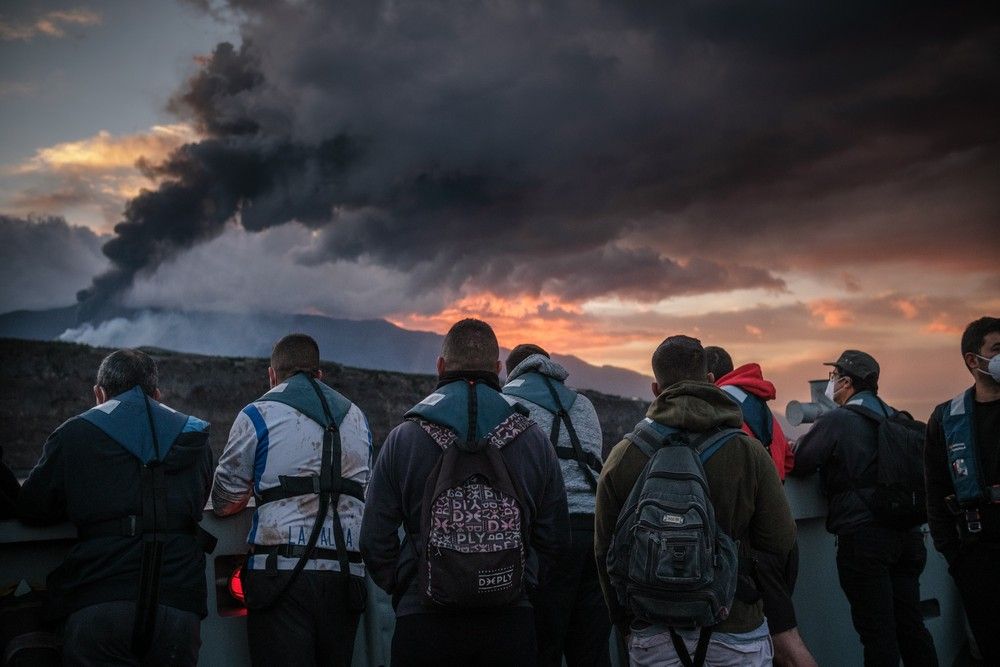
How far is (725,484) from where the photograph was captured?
132 inches

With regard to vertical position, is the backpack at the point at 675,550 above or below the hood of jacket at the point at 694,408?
below

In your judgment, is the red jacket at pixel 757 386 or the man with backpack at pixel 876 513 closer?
the red jacket at pixel 757 386

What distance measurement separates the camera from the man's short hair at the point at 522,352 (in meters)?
5.13

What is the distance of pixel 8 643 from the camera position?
374 cm

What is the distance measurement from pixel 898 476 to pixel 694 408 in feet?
8.30

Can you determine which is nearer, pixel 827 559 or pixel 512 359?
pixel 512 359

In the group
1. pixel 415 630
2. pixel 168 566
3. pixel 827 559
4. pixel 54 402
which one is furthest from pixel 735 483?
pixel 54 402

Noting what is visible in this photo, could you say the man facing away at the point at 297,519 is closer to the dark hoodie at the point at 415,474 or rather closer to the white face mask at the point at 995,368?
the dark hoodie at the point at 415,474

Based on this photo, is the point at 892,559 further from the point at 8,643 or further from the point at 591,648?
the point at 8,643

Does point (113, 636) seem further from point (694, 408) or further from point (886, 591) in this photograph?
point (886, 591)

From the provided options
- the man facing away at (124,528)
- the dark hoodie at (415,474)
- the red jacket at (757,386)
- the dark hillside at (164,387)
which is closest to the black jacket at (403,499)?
the dark hoodie at (415,474)

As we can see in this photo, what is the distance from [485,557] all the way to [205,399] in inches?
1245

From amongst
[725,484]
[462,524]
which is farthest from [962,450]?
[462,524]

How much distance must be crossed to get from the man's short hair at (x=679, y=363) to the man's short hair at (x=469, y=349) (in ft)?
2.18
